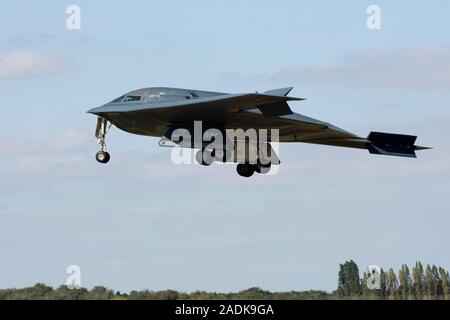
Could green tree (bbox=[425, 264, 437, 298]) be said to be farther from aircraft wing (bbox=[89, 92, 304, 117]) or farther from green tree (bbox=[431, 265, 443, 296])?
aircraft wing (bbox=[89, 92, 304, 117])

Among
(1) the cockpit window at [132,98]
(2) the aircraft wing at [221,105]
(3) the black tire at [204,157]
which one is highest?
(1) the cockpit window at [132,98]

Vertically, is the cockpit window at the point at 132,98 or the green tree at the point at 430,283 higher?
the cockpit window at the point at 132,98

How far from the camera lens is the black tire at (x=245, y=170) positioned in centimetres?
3750

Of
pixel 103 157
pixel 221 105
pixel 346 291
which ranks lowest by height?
pixel 346 291

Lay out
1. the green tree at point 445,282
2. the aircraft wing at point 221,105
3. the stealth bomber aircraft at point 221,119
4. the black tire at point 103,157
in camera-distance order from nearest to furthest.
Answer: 1. the green tree at point 445,282
2. the aircraft wing at point 221,105
3. the stealth bomber aircraft at point 221,119
4. the black tire at point 103,157

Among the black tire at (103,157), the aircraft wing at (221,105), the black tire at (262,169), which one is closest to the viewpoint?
the aircraft wing at (221,105)

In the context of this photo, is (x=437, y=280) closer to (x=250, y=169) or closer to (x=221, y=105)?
(x=221, y=105)

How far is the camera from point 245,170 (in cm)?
3756

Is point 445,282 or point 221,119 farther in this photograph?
point 221,119

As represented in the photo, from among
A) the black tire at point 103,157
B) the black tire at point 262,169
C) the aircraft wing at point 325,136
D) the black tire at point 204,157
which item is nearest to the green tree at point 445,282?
the aircraft wing at point 325,136

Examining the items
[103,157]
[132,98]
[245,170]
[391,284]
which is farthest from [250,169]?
[391,284]

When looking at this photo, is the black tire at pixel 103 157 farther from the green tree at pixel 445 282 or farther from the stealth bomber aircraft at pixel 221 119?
the green tree at pixel 445 282
